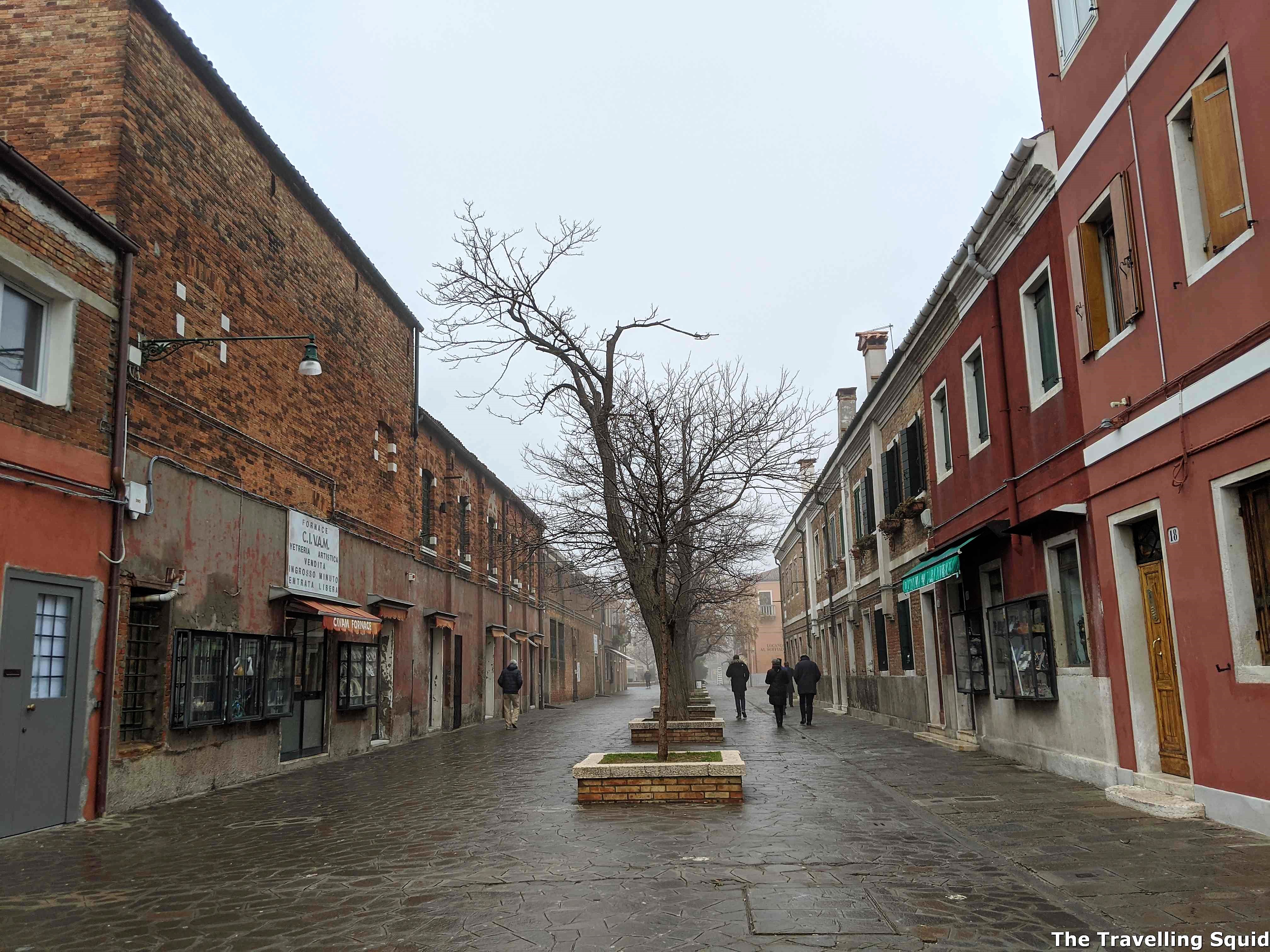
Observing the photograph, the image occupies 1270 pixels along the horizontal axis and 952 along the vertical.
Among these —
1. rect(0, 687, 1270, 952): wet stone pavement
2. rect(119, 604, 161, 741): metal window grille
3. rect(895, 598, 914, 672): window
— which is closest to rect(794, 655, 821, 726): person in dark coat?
rect(895, 598, 914, 672): window

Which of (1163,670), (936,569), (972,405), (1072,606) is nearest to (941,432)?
(972,405)

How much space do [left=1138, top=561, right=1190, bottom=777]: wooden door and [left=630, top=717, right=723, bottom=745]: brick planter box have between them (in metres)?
9.45

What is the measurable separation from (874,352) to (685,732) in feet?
41.0

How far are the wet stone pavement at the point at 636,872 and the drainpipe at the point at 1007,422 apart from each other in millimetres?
3360

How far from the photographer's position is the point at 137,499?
34.2 ft

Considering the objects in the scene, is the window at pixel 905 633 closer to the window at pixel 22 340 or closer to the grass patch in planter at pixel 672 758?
the grass patch in planter at pixel 672 758

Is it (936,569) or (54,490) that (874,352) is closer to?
(936,569)

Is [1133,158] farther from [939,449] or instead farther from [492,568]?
[492,568]

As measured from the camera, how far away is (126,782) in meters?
10.2

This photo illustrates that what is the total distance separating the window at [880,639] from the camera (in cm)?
2169

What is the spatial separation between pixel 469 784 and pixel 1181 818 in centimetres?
785

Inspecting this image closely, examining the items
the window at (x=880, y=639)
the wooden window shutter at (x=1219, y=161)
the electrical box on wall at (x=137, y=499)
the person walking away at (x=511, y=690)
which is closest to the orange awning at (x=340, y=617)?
the electrical box on wall at (x=137, y=499)

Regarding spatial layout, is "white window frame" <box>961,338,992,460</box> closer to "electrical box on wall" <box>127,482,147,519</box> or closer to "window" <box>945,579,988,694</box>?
"window" <box>945,579,988,694</box>

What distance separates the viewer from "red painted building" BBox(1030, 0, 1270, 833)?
724 centimetres
